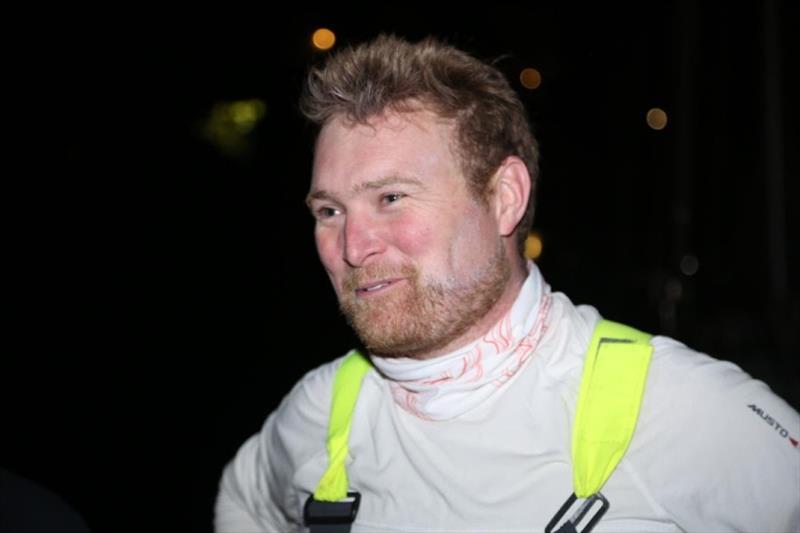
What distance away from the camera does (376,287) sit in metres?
1.89

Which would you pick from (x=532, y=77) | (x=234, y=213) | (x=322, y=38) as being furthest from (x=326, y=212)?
(x=532, y=77)

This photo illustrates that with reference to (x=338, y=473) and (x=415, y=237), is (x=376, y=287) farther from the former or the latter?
(x=338, y=473)

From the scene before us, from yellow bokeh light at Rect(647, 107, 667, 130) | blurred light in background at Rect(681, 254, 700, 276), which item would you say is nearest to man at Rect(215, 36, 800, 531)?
blurred light in background at Rect(681, 254, 700, 276)

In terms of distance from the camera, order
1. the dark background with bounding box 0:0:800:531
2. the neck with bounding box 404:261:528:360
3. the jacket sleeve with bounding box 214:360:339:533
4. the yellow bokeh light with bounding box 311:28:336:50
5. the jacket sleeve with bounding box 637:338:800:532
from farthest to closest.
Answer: the yellow bokeh light with bounding box 311:28:336:50 < the dark background with bounding box 0:0:800:531 < the jacket sleeve with bounding box 214:360:339:533 < the neck with bounding box 404:261:528:360 < the jacket sleeve with bounding box 637:338:800:532

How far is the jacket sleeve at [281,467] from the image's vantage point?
2.21 meters

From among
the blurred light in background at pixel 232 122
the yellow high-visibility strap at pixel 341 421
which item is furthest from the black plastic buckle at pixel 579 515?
the blurred light in background at pixel 232 122

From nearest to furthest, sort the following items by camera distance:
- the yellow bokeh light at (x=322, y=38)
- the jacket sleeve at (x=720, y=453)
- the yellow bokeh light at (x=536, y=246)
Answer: the jacket sleeve at (x=720, y=453) → the yellow bokeh light at (x=322, y=38) → the yellow bokeh light at (x=536, y=246)

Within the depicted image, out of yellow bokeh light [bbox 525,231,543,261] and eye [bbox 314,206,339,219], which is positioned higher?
eye [bbox 314,206,339,219]

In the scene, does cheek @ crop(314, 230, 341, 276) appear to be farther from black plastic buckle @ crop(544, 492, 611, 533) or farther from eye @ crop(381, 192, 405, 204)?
black plastic buckle @ crop(544, 492, 611, 533)

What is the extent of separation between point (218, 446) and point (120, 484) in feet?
2.89

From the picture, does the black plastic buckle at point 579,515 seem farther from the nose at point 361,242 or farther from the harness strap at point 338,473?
the nose at point 361,242

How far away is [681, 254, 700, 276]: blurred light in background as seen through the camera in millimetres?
8180

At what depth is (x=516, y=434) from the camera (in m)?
1.82

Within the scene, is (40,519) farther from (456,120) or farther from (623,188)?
(623,188)
